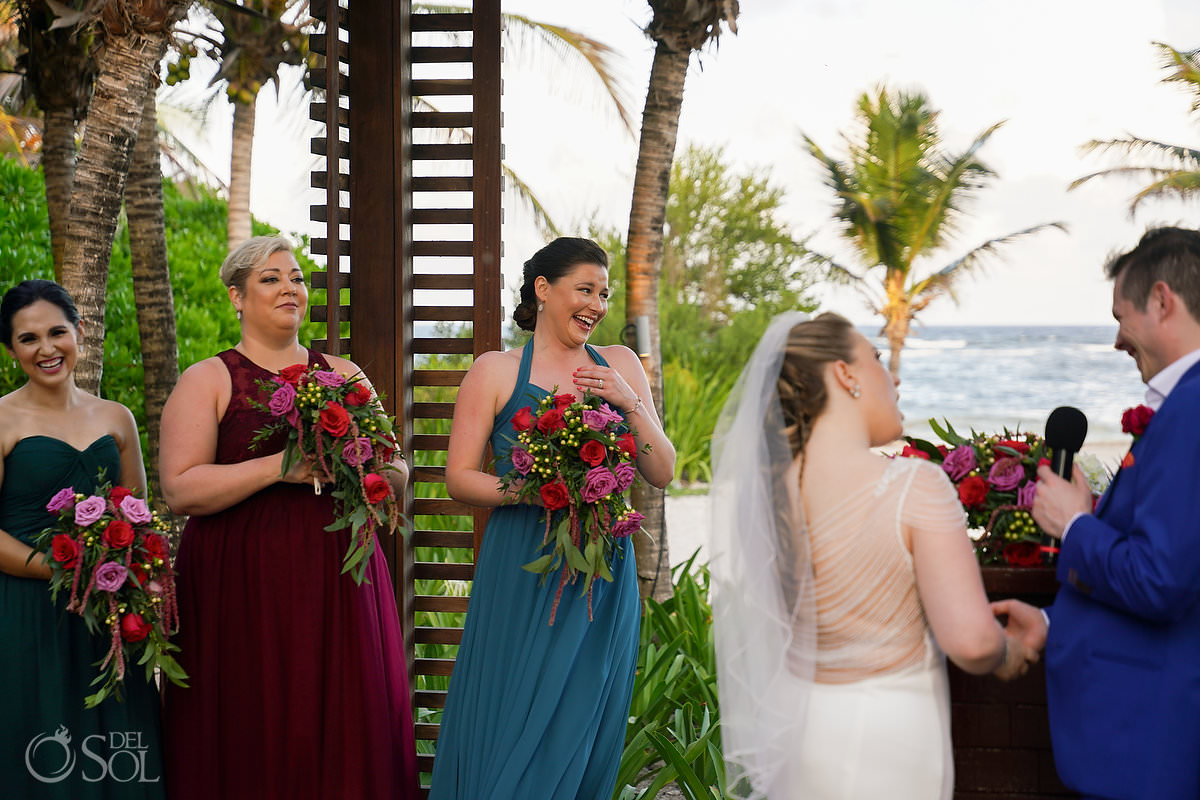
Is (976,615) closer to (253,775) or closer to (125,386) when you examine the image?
(253,775)

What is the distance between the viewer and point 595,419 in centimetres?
343

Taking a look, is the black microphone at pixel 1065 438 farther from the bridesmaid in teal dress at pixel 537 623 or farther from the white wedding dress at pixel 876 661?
the bridesmaid in teal dress at pixel 537 623

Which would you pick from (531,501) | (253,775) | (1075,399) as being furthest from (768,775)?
(1075,399)

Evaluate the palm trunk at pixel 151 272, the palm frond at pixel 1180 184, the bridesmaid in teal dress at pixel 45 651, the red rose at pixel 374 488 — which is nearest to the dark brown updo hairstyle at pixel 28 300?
the bridesmaid in teal dress at pixel 45 651

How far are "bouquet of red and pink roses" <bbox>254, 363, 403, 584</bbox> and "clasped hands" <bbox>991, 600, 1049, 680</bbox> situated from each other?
1.96m

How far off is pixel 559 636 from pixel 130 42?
4067 millimetres

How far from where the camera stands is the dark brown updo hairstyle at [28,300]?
3732mm

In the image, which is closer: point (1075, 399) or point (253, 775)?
point (253, 775)

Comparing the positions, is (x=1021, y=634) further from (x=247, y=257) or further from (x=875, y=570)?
(x=247, y=257)

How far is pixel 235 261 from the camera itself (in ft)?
12.4

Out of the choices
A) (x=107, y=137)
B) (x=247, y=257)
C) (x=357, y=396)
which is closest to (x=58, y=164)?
(x=107, y=137)

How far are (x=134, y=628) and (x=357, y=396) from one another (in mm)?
1006

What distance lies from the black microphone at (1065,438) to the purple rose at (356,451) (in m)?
2.07

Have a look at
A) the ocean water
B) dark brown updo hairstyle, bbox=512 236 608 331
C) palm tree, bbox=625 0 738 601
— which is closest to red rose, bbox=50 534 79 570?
dark brown updo hairstyle, bbox=512 236 608 331
